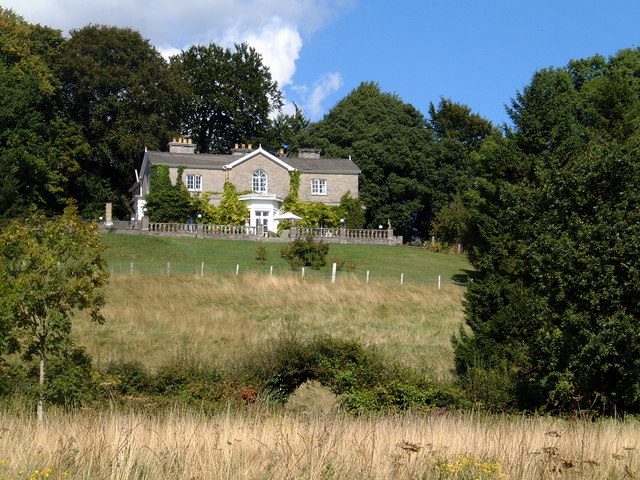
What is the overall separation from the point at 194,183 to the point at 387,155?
59.7 ft

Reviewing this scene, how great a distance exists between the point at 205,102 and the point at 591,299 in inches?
2564

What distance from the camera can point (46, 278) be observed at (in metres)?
14.0

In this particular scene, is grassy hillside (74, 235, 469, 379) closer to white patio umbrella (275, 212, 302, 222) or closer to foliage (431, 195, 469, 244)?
white patio umbrella (275, 212, 302, 222)

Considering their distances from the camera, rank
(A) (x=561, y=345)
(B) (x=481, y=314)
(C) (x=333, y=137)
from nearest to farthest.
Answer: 1. (A) (x=561, y=345)
2. (B) (x=481, y=314)
3. (C) (x=333, y=137)

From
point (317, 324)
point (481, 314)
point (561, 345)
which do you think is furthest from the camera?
point (317, 324)

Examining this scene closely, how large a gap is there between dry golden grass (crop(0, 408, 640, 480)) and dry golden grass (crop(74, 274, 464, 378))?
12589 mm

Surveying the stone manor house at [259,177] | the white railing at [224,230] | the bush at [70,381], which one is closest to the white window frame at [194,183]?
the stone manor house at [259,177]

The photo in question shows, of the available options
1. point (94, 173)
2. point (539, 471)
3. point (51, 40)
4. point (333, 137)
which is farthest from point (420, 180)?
point (539, 471)

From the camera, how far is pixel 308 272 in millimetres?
39156

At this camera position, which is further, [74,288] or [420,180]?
[420,180]

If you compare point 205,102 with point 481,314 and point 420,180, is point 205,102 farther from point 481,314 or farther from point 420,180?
point 481,314

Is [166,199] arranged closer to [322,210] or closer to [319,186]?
[322,210]

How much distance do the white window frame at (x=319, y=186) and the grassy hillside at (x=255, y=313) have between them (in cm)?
2041

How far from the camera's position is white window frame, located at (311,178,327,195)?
202 feet
